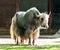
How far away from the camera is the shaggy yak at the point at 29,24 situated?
13599 millimetres

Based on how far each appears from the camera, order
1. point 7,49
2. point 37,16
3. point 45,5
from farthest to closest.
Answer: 1. point 45,5
2. point 37,16
3. point 7,49

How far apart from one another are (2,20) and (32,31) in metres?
5.78

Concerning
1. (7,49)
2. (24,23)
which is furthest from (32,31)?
(7,49)

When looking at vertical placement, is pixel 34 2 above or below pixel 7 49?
above

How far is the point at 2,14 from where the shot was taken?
63.8 feet

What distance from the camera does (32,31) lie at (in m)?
13.9

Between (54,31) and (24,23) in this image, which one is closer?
(24,23)

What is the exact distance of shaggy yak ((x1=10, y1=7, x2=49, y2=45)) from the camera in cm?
1360

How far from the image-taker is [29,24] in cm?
1391

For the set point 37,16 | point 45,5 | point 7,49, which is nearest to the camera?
point 7,49

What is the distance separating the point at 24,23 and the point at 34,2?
543 centimetres

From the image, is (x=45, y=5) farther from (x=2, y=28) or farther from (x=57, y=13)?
(x=2, y=28)

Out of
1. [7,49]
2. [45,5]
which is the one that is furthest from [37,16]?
[45,5]

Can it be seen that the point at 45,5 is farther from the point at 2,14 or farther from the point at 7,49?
the point at 7,49
